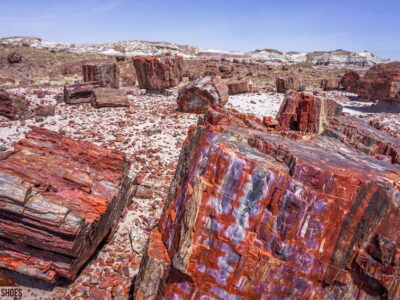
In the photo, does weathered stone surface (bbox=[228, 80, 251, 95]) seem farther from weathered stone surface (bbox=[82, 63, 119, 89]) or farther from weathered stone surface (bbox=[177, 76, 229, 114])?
weathered stone surface (bbox=[82, 63, 119, 89])

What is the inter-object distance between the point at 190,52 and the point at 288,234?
6854 centimetres

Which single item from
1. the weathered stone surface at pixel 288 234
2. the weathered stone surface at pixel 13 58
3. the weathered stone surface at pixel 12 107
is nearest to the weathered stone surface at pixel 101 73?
the weathered stone surface at pixel 12 107

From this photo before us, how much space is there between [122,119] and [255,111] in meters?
5.78

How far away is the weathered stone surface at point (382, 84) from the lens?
1334cm

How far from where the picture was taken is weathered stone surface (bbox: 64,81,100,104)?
36.2 feet

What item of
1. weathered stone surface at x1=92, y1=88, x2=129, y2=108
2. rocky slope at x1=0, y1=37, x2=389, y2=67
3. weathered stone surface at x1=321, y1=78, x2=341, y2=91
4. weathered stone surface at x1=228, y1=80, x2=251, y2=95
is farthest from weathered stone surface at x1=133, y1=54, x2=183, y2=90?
rocky slope at x1=0, y1=37, x2=389, y2=67

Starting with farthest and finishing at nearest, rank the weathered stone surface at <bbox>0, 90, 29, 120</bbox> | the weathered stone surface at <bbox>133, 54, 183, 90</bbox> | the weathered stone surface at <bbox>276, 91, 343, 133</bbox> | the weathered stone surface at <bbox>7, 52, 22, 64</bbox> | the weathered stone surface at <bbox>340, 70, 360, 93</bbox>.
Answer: the weathered stone surface at <bbox>7, 52, 22, 64</bbox>, the weathered stone surface at <bbox>340, 70, 360, 93</bbox>, the weathered stone surface at <bbox>133, 54, 183, 90</bbox>, the weathered stone surface at <bbox>0, 90, 29, 120</bbox>, the weathered stone surface at <bbox>276, 91, 343, 133</bbox>

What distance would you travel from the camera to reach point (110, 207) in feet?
12.7

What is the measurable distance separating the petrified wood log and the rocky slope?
4997cm

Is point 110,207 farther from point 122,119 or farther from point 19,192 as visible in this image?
point 122,119

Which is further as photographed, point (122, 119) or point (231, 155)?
point (122, 119)

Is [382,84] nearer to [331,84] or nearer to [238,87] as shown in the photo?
[331,84]

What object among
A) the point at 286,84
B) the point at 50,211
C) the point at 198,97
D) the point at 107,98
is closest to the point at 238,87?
the point at 286,84

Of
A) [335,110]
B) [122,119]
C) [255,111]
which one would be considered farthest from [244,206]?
[255,111]
